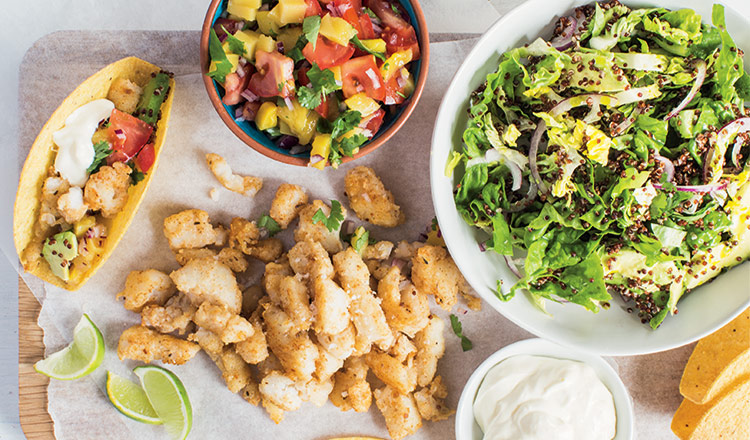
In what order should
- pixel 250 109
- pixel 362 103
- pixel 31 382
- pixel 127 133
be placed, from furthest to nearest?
pixel 31 382 → pixel 127 133 → pixel 250 109 → pixel 362 103

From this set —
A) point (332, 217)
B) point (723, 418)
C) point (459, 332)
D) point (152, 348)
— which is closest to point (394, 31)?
point (332, 217)

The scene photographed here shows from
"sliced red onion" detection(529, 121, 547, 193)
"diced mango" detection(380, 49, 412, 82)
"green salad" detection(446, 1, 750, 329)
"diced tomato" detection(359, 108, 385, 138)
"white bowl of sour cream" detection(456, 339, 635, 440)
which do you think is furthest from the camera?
"white bowl of sour cream" detection(456, 339, 635, 440)

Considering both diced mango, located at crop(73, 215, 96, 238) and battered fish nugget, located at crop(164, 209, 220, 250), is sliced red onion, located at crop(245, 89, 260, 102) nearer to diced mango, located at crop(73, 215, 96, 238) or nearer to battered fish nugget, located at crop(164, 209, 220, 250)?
battered fish nugget, located at crop(164, 209, 220, 250)

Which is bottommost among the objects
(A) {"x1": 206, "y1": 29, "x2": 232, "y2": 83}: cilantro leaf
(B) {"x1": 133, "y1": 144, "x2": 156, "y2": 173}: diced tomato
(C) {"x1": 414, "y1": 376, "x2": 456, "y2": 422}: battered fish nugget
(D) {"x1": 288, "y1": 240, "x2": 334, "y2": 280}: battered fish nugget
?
(C) {"x1": 414, "y1": 376, "x2": 456, "y2": 422}: battered fish nugget

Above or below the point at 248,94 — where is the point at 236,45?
above

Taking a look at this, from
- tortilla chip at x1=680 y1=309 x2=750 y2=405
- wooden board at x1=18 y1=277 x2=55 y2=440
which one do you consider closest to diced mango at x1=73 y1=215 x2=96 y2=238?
wooden board at x1=18 y1=277 x2=55 y2=440

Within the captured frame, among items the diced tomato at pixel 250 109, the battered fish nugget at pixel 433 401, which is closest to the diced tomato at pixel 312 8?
the diced tomato at pixel 250 109

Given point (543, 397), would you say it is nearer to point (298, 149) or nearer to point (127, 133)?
point (298, 149)
